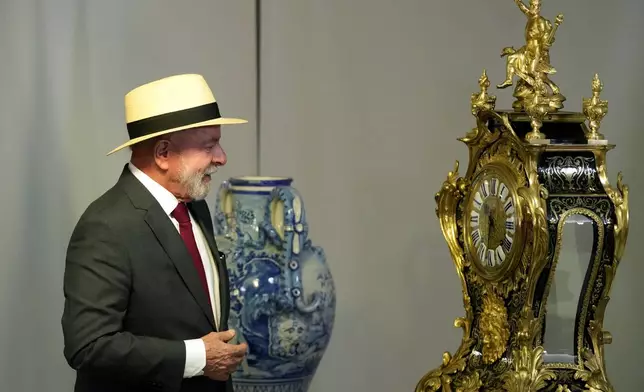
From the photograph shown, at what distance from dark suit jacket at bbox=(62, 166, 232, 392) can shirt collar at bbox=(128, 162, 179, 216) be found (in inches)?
0.7

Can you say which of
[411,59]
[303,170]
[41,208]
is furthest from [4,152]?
[411,59]

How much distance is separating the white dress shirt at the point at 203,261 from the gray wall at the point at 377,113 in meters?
1.70

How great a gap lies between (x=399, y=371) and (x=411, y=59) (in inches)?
50.9

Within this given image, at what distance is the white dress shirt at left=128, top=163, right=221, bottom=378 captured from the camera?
2400 mm

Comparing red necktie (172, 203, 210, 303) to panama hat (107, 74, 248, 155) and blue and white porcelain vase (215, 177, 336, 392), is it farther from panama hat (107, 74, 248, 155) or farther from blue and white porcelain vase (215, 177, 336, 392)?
blue and white porcelain vase (215, 177, 336, 392)

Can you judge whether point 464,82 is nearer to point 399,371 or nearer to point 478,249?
point 399,371

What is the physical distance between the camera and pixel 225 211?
141 inches

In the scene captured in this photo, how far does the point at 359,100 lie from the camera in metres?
4.53

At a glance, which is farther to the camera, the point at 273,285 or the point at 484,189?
the point at 273,285

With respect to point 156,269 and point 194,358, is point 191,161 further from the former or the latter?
point 194,358

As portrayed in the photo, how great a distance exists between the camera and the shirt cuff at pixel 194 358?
7.86 ft

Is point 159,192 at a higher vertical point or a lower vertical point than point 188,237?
higher

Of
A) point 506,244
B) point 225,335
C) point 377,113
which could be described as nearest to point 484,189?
point 506,244

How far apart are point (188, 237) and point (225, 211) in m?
1.01
